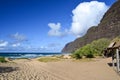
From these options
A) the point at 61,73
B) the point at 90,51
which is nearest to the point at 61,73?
the point at 61,73

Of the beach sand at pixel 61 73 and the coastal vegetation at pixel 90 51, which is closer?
the beach sand at pixel 61 73

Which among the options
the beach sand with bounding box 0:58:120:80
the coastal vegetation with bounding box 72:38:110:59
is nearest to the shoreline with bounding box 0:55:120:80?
the beach sand with bounding box 0:58:120:80

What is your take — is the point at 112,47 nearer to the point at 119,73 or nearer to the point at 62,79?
the point at 119,73

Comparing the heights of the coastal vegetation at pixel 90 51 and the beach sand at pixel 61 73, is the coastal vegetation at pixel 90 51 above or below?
above

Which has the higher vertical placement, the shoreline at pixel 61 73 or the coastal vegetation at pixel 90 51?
the coastal vegetation at pixel 90 51

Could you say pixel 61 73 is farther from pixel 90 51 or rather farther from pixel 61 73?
pixel 90 51

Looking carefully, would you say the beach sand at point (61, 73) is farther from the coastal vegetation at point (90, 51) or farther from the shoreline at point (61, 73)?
the coastal vegetation at point (90, 51)

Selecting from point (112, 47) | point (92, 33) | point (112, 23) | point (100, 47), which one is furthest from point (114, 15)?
point (112, 47)

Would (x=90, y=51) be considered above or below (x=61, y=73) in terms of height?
above

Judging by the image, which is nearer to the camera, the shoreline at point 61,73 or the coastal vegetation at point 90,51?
the shoreline at point 61,73

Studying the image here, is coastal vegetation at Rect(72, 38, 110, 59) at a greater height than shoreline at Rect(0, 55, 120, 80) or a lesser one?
greater

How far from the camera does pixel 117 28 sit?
127m

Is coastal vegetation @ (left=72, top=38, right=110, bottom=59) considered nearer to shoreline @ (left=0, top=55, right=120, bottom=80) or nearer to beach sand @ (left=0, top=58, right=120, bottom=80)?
shoreline @ (left=0, top=55, right=120, bottom=80)

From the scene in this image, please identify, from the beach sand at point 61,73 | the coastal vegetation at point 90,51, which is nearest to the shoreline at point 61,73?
the beach sand at point 61,73
